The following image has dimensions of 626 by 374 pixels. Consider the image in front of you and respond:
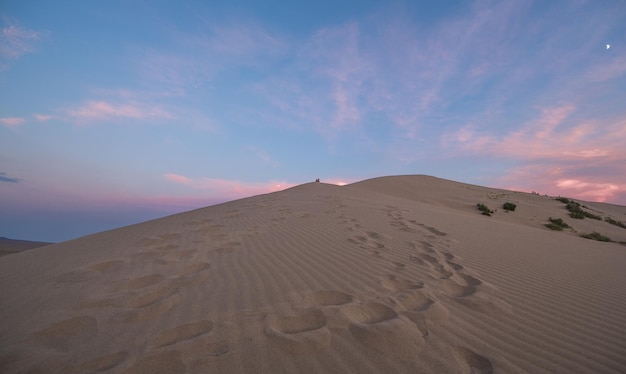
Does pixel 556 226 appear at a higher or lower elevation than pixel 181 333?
higher

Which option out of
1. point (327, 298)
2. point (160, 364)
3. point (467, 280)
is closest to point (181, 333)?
point (160, 364)

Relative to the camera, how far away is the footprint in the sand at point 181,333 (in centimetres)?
199

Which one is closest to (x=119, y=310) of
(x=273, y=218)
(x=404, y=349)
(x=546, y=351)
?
(x=404, y=349)

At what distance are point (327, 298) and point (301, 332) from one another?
644 millimetres

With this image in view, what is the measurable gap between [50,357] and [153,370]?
738 mm

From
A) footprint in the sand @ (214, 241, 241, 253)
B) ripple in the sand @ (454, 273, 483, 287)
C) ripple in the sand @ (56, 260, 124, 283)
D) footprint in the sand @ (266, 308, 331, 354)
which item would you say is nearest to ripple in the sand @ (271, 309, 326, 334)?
footprint in the sand @ (266, 308, 331, 354)

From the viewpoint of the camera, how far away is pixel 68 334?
7.07 feet

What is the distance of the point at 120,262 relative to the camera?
3830 millimetres

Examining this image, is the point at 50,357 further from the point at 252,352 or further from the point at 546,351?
the point at 546,351

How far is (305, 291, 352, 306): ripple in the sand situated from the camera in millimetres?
2598

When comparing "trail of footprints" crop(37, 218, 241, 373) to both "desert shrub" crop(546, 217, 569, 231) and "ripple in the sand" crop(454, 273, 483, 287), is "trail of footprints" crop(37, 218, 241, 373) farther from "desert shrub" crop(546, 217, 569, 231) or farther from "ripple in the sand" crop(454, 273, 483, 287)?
"desert shrub" crop(546, 217, 569, 231)

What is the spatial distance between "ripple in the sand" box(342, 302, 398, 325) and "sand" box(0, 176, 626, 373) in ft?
0.05

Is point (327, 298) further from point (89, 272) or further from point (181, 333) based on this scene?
point (89, 272)

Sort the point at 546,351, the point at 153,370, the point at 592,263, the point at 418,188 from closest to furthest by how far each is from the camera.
Result: 1. the point at 153,370
2. the point at 546,351
3. the point at 592,263
4. the point at 418,188
